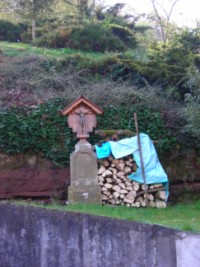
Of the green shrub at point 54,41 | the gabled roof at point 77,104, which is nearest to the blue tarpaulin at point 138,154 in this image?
the gabled roof at point 77,104

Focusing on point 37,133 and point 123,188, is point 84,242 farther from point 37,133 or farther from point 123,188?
point 37,133

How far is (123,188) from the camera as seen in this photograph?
1261 centimetres

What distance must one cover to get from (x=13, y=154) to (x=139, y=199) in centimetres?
333

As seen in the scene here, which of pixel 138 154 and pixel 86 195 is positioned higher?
pixel 138 154

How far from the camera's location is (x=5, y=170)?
13094mm

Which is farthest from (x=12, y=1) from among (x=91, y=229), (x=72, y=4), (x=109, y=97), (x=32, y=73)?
(x=91, y=229)

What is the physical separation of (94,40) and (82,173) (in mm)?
10486

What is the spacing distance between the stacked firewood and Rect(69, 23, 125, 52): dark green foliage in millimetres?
10044

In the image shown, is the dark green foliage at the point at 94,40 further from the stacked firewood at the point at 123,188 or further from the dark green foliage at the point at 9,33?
the stacked firewood at the point at 123,188

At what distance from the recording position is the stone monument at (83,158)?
12.5m

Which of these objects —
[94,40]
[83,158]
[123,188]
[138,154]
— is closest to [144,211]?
[123,188]

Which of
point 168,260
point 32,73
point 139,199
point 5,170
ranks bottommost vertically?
point 168,260

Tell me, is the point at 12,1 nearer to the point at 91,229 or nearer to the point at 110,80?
the point at 110,80

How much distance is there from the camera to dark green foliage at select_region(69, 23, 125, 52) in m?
21.8
